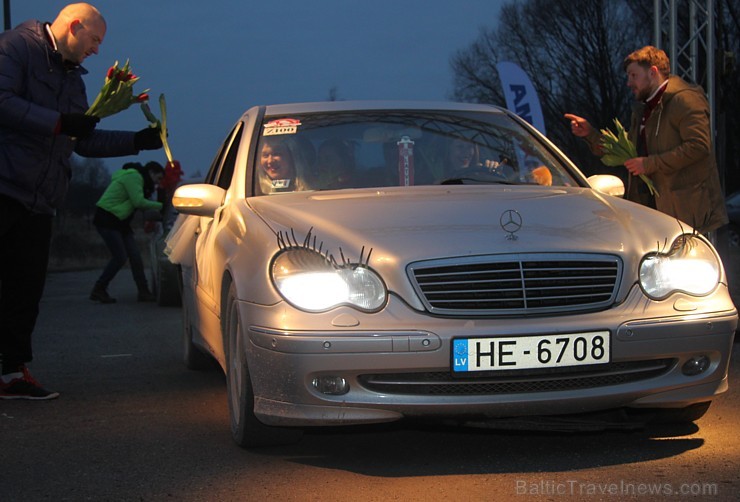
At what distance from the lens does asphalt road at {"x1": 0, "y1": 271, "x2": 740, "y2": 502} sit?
4.20 m

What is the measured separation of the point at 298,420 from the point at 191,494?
485 millimetres

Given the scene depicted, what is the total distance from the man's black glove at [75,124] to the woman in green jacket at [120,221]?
883cm

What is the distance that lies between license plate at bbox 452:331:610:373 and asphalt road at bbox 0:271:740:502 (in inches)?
15.9

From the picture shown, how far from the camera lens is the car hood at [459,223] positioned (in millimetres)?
4535

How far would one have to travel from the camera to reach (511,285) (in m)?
4.46

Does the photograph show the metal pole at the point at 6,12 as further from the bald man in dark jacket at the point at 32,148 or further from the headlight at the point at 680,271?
the headlight at the point at 680,271

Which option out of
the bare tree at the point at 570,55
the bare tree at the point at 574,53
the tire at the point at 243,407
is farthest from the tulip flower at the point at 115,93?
the bare tree at the point at 570,55

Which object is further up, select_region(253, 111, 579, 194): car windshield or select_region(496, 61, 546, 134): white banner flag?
select_region(253, 111, 579, 194): car windshield

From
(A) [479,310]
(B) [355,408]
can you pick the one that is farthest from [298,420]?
(A) [479,310]

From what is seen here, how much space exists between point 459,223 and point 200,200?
164 centimetres

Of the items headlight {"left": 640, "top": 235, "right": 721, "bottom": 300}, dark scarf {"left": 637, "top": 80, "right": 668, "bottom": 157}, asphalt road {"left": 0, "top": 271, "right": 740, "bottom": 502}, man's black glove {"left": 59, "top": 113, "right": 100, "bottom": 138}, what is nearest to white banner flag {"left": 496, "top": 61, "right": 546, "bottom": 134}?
dark scarf {"left": 637, "top": 80, "right": 668, "bottom": 157}

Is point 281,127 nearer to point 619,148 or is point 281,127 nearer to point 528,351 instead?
point 528,351

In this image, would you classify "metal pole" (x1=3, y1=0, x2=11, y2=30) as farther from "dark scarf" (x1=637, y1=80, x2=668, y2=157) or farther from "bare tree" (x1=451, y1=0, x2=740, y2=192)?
"bare tree" (x1=451, y1=0, x2=740, y2=192)

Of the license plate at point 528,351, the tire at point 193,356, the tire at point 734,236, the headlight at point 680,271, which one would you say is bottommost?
the tire at point 734,236
